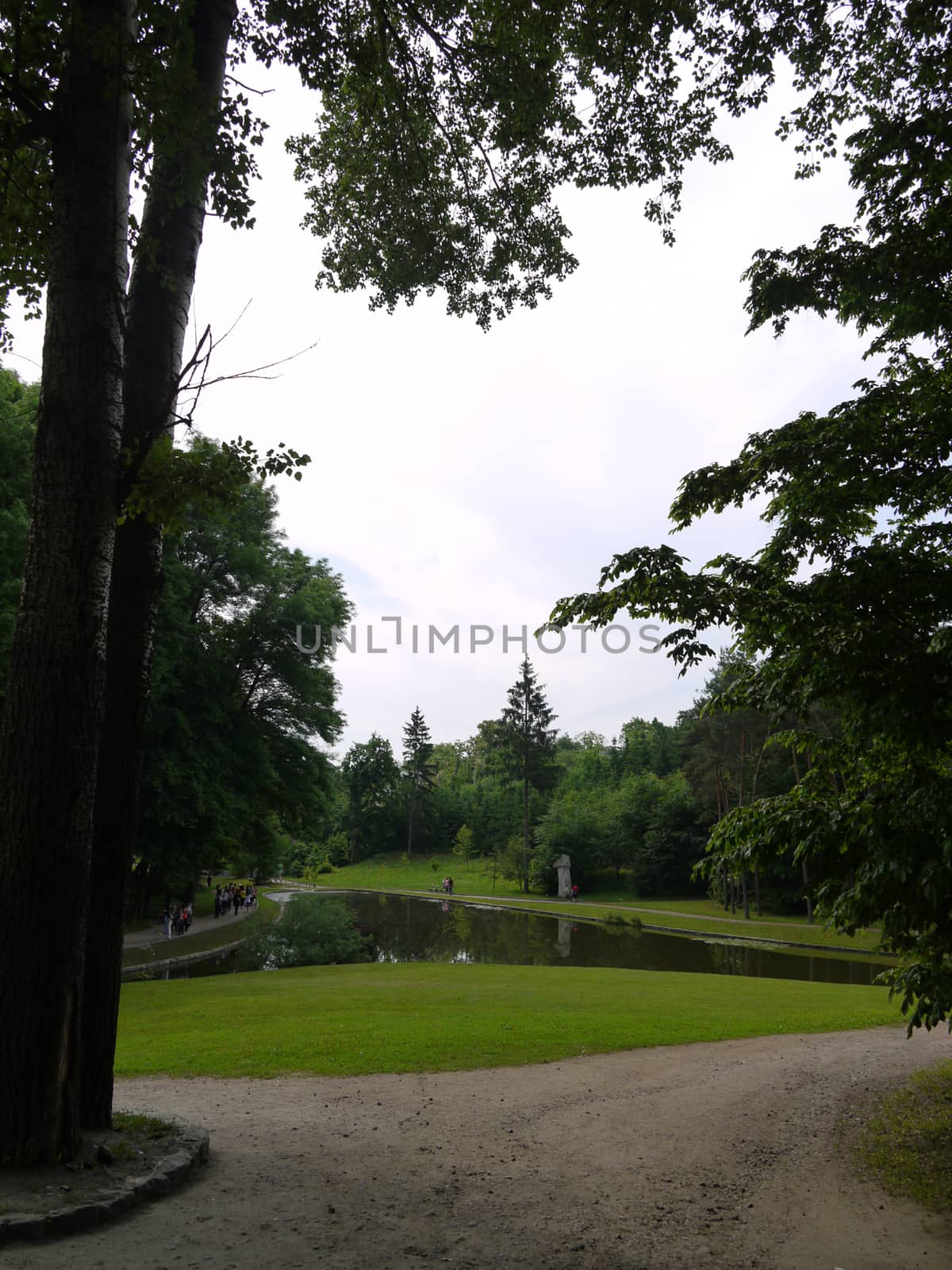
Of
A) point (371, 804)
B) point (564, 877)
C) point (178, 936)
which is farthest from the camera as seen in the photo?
point (371, 804)

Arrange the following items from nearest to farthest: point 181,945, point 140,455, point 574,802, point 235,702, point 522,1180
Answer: point 140,455 < point 522,1180 < point 181,945 < point 235,702 < point 574,802

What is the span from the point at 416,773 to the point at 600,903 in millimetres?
37497

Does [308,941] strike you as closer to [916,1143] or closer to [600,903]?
[916,1143]

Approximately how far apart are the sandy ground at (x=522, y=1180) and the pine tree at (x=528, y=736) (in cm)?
4920

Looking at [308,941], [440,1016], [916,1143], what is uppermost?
[916,1143]

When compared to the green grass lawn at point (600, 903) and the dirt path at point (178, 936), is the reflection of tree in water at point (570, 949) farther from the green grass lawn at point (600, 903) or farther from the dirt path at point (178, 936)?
the dirt path at point (178, 936)

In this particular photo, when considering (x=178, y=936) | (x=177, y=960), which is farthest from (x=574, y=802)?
(x=177, y=960)

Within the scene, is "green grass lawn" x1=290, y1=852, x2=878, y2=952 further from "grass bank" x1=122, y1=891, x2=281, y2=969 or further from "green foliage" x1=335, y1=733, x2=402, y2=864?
"grass bank" x1=122, y1=891, x2=281, y2=969

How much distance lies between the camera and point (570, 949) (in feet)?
82.6

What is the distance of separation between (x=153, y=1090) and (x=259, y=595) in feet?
68.1

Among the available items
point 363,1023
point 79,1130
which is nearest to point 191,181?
point 79,1130

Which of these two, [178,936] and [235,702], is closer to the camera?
[178,936]

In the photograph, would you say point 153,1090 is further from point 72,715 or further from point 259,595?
point 259,595

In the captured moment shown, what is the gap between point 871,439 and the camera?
19.0 ft
